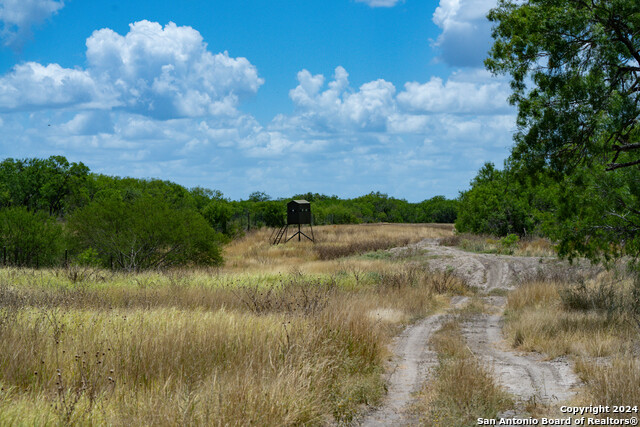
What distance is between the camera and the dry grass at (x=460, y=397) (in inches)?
246

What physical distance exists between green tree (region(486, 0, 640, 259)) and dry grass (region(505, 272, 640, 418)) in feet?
4.96

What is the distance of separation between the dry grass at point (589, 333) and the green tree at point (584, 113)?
4.96 feet

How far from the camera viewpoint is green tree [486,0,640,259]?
1234 centimetres

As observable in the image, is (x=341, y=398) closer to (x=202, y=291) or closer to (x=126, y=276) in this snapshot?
(x=202, y=291)

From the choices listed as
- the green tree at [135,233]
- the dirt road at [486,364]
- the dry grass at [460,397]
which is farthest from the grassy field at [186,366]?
the green tree at [135,233]

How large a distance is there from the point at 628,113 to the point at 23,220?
2753cm

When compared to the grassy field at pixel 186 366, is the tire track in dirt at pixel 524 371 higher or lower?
lower

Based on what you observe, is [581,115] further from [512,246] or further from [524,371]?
[512,246]

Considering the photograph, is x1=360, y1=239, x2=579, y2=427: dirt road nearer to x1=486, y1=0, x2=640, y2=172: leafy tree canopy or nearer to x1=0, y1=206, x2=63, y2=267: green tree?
x1=486, y1=0, x2=640, y2=172: leafy tree canopy

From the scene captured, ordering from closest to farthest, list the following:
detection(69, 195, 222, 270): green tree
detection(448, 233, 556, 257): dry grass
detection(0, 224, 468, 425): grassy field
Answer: detection(0, 224, 468, 425): grassy field → detection(69, 195, 222, 270): green tree → detection(448, 233, 556, 257): dry grass

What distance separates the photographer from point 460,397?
6.79 metres

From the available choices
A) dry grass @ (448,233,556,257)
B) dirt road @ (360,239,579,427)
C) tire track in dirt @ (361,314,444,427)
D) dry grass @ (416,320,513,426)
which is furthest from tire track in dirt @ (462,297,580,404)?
dry grass @ (448,233,556,257)

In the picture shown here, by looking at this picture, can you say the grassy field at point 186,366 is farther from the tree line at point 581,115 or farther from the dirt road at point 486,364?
the tree line at point 581,115

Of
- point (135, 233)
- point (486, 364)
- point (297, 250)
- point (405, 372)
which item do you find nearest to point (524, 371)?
point (486, 364)
